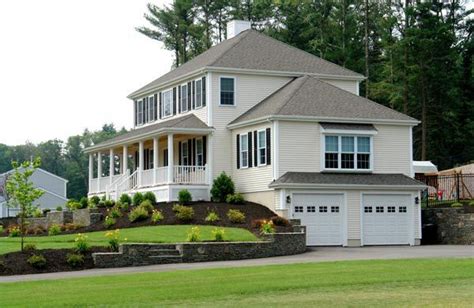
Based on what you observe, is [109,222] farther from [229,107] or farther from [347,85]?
[347,85]

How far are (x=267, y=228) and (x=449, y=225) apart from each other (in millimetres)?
10741

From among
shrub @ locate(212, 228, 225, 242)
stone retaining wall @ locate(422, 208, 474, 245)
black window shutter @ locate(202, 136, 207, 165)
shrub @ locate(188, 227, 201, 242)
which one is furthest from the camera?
black window shutter @ locate(202, 136, 207, 165)

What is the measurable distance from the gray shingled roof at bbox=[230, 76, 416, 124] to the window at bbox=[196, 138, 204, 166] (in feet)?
6.70

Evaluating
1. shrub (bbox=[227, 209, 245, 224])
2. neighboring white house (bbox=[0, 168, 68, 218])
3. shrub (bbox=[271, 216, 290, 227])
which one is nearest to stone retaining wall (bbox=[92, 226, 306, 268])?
shrub (bbox=[271, 216, 290, 227])

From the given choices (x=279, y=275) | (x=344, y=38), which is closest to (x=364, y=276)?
(x=279, y=275)

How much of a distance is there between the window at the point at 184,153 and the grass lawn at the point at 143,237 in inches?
369

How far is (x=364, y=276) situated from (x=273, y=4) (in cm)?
4886

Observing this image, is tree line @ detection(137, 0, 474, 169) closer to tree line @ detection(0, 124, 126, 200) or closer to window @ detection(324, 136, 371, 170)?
window @ detection(324, 136, 371, 170)

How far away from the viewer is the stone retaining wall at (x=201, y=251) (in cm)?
2856

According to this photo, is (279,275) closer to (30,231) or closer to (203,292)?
(203,292)

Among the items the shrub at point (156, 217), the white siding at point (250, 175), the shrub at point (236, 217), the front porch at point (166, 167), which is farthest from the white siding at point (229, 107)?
the shrub at point (236, 217)

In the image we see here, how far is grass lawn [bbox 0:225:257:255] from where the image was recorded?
31.4m

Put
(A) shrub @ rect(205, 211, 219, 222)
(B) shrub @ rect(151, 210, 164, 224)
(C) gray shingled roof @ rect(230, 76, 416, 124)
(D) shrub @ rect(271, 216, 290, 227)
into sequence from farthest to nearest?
(C) gray shingled roof @ rect(230, 76, 416, 124)
(B) shrub @ rect(151, 210, 164, 224)
(A) shrub @ rect(205, 211, 219, 222)
(D) shrub @ rect(271, 216, 290, 227)

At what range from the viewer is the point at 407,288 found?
19953mm
